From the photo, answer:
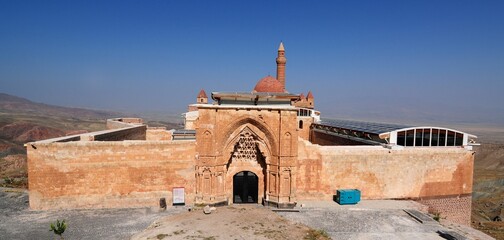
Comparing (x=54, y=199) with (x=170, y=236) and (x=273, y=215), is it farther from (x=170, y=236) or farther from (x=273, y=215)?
(x=273, y=215)

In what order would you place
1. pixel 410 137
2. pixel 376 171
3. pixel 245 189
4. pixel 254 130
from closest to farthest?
pixel 254 130
pixel 376 171
pixel 245 189
pixel 410 137

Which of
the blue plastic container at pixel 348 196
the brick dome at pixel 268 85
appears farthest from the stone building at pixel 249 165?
the brick dome at pixel 268 85

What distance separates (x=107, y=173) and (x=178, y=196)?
3491mm

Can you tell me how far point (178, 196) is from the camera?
1492 cm

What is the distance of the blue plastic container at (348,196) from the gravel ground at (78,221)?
775 centimetres

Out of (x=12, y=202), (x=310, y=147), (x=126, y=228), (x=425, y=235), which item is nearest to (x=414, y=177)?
(x=425, y=235)

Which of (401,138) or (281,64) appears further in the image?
(281,64)

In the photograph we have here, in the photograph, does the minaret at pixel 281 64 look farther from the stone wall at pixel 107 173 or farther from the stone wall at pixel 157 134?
the stone wall at pixel 107 173

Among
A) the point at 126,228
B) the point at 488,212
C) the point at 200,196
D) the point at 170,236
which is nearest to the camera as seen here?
the point at 170,236

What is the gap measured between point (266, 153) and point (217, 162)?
99.8 inches

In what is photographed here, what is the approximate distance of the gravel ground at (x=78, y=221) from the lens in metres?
11.6

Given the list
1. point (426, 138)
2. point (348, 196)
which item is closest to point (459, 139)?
point (426, 138)

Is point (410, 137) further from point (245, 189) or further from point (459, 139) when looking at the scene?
point (245, 189)

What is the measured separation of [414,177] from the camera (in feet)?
52.7
